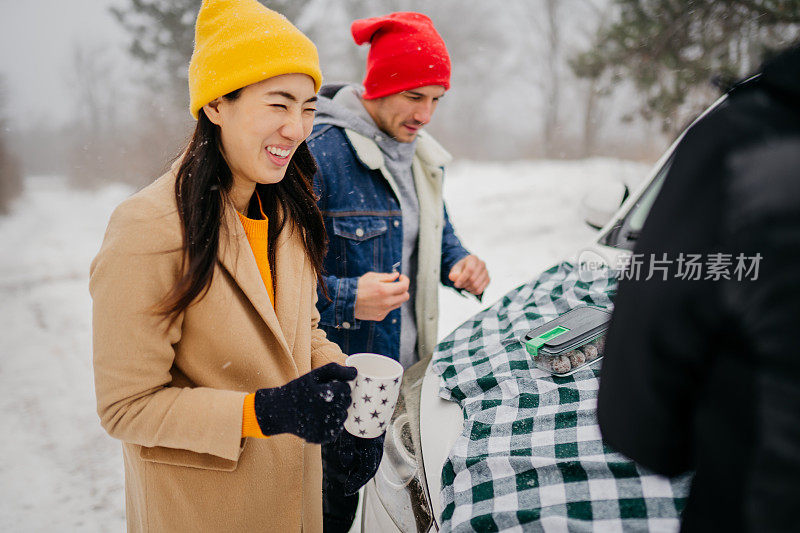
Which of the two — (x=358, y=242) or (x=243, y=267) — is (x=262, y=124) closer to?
(x=243, y=267)

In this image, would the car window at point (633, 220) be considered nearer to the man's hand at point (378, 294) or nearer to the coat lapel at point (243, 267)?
the man's hand at point (378, 294)

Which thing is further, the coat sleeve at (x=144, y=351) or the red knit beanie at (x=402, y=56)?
the red knit beanie at (x=402, y=56)

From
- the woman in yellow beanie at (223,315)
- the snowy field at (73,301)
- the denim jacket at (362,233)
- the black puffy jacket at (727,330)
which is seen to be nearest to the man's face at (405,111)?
the denim jacket at (362,233)

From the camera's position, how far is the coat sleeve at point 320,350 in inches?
67.2

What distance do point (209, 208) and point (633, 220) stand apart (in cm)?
201

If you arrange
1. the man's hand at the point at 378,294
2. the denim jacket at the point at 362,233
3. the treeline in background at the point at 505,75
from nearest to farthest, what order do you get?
1. the man's hand at the point at 378,294
2. the denim jacket at the point at 362,233
3. the treeline in background at the point at 505,75

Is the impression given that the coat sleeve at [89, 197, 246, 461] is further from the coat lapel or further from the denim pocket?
the denim pocket

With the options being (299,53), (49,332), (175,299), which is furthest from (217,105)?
(49,332)

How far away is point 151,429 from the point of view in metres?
1.21

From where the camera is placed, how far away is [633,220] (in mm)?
2492

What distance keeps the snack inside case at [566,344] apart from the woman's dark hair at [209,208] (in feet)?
2.53

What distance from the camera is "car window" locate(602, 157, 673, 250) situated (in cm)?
245

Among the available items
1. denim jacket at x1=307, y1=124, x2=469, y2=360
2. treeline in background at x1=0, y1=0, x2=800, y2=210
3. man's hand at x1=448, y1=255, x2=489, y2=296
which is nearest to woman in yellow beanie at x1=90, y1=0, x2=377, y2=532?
treeline in background at x1=0, y1=0, x2=800, y2=210

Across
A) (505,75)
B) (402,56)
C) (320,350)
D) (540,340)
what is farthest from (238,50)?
(505,75)
